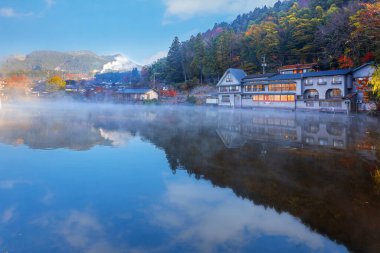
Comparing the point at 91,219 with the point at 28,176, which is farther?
the point at 28,176

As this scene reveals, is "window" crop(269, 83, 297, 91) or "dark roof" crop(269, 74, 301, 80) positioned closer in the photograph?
"dark roof" crop(269, 74, 301, 80)

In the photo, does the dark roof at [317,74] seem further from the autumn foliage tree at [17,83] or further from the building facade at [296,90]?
the autumn foliage tree at [17,83]

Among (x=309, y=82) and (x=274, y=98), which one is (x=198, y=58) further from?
(x=309, y=82)

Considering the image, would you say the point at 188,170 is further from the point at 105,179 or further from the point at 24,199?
the point at 24,199

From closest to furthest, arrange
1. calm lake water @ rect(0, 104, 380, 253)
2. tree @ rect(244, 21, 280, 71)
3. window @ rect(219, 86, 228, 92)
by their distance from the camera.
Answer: calm lake water @ rect(0, 104, 380, 253) < tree @ rect(244, 21, 280, 71) < window @ rect(219, 86, 228, 92)

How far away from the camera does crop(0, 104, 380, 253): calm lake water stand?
4.95 meters

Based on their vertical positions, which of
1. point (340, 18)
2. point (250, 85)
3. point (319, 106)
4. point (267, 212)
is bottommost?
point (267, 212)

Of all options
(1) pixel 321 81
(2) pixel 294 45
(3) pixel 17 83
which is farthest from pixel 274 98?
(3) pixel 17 83

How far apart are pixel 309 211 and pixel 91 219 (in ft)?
15.2

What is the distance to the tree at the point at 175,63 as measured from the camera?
62281mm

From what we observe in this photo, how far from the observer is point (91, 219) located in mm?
5770

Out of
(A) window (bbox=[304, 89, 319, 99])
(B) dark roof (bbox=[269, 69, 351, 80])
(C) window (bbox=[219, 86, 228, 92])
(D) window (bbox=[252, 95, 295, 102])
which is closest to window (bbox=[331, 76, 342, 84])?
(B) dark roof (bbox=[269, 69, 351, 80])

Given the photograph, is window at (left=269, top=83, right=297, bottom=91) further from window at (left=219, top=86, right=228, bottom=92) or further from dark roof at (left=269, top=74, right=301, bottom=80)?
window at (left=219, top=86, right=228, bottom=92)

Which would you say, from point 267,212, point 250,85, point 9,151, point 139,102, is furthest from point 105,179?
point 139,102
